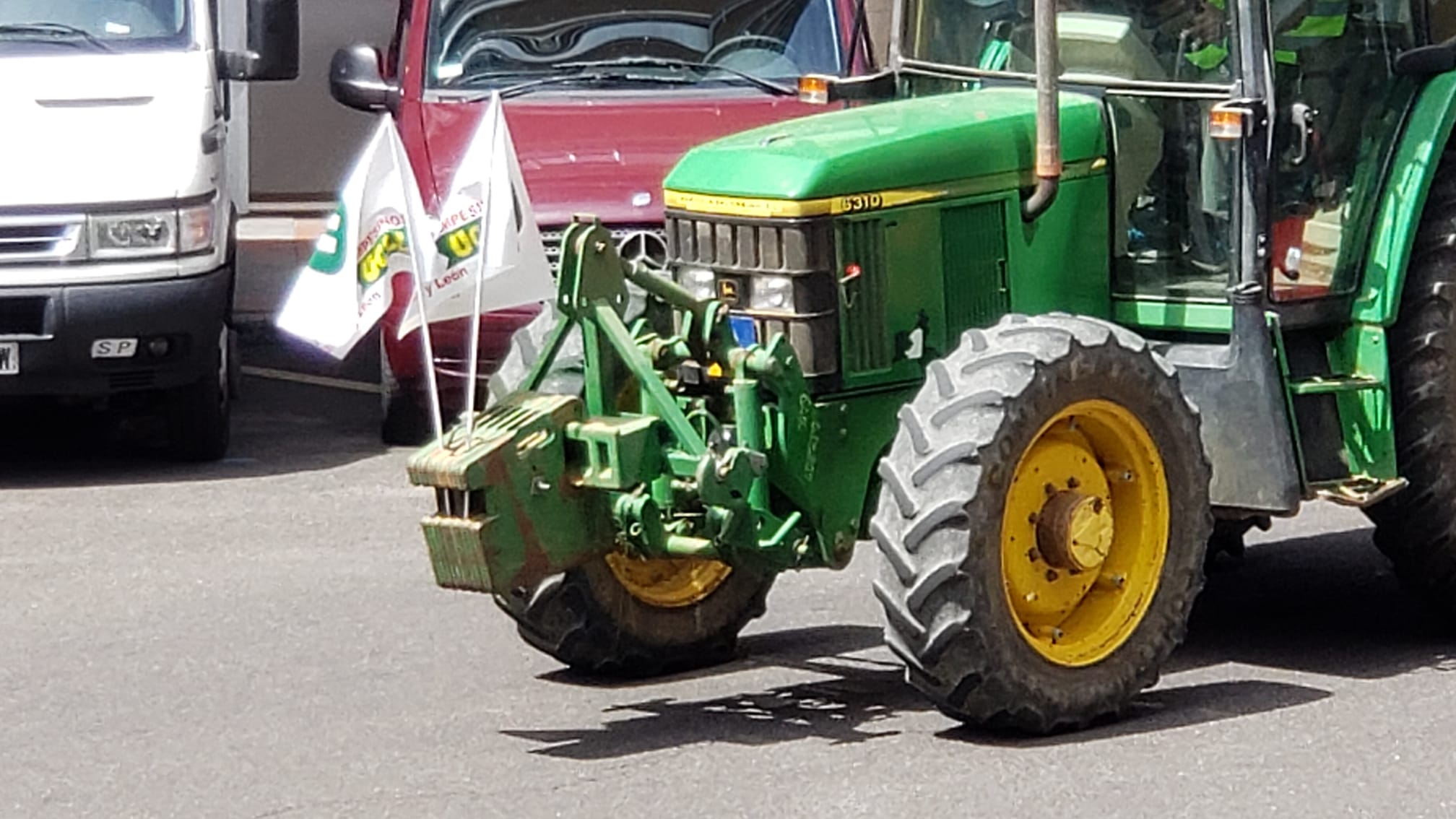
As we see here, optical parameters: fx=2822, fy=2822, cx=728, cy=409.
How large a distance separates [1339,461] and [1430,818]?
1.54 metres

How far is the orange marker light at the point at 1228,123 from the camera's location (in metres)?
7.12

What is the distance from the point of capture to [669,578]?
7.42 m

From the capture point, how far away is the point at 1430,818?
20.1ft

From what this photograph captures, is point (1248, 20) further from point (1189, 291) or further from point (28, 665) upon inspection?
point (28, 665)

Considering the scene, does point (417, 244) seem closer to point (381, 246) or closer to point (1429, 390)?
point (381, 246)

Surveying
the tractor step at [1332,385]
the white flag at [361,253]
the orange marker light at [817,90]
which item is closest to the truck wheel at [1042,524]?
the tractor step at [1332,385]

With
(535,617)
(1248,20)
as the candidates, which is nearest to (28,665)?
(535,617)

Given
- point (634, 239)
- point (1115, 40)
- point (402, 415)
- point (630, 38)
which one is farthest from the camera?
point (402, 415)

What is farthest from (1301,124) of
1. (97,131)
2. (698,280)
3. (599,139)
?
(97,131)

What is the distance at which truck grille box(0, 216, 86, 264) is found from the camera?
10547 mm

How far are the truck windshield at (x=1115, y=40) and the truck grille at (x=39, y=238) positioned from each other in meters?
4.08

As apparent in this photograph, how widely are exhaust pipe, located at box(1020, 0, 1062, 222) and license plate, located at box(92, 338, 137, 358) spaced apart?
453 centimetres

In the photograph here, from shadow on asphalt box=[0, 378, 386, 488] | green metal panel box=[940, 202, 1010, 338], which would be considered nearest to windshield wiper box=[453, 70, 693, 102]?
shadow on asphalt box=[0, 378, 386, 488]

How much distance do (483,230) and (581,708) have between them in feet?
4.04
